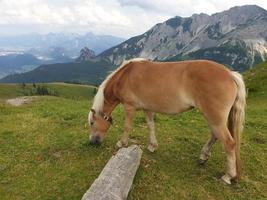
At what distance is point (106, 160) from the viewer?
12570 mm

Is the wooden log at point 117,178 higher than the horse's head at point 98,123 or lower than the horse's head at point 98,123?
lower

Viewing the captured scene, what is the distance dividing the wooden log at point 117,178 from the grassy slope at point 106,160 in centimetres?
53

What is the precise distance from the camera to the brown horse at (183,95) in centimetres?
1064

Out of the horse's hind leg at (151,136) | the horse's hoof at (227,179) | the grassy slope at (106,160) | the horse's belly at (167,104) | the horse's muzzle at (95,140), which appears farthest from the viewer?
the horse's muzzle at (95,140)

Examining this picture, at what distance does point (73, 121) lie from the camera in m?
18.1

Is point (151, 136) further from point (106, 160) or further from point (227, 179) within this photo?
point (227, 179)

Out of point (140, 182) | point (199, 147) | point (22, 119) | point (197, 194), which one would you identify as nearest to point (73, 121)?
point (22, 119)

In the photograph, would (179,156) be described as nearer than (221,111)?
No

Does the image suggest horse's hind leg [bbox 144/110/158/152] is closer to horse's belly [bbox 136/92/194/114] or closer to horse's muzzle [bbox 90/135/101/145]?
horse's belly [bbox 136/92/194/114]

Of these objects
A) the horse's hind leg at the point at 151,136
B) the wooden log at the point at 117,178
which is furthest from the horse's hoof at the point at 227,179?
the horse's hind leg at the point at 151,136

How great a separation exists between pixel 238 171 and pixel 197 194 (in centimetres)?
157

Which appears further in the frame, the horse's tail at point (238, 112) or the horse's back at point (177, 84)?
the horse's tail at point (238, 112)

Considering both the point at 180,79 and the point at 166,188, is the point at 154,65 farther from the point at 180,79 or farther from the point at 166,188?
the point at 166,188

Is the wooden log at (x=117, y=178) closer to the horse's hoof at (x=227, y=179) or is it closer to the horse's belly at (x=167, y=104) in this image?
the horse's belly at (x=167, y=104)
